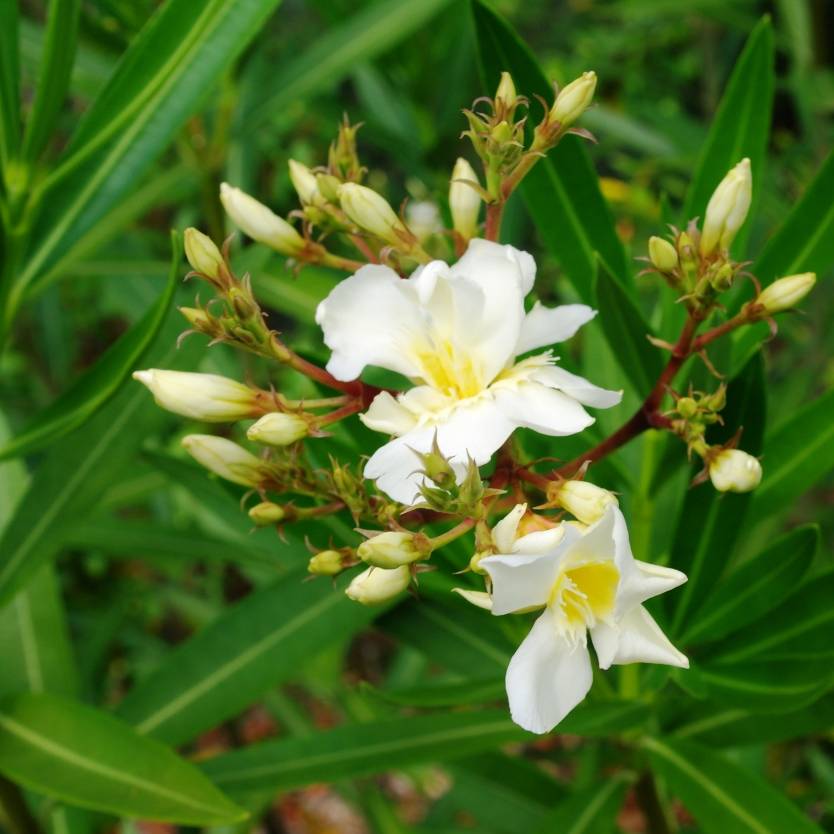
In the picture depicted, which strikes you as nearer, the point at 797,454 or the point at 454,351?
the point at 454,351

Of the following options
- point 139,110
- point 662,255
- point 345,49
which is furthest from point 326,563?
point 345,49

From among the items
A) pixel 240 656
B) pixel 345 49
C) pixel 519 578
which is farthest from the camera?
pixel 345 49

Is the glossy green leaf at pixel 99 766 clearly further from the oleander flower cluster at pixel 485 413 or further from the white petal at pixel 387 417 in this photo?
the white petal at pixel 387 417

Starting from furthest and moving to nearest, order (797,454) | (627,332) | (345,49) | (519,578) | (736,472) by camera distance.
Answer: (345,49), (797,454), (627,332), (736,472), (519,578)

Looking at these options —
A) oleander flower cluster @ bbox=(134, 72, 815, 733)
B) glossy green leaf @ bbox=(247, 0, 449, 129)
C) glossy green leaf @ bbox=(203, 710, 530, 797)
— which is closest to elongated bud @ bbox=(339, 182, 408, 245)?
oleander flower cluster @ bbox=(134, 72, 815, 733)

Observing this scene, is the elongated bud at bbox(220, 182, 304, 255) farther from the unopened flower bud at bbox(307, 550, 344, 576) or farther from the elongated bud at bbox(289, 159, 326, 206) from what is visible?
the unopened flower bud at bbox(307, 550, 344, 576)

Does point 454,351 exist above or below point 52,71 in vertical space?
below

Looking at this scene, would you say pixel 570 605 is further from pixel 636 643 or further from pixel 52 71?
pixel 52 71
